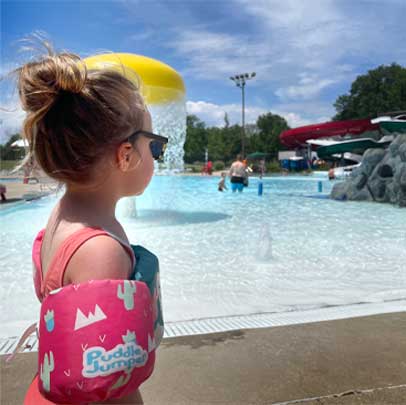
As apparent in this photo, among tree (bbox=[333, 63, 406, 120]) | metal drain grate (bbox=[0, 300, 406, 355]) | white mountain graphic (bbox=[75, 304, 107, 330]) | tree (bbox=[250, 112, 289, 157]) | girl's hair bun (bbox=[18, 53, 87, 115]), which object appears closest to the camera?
white mountain graphic (bbox=[75, 304, 107, 330])

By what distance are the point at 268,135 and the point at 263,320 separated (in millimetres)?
61790

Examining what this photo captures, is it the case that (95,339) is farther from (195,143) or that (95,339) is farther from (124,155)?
(195,143)

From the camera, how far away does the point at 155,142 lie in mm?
1107

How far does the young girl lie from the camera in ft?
3.02

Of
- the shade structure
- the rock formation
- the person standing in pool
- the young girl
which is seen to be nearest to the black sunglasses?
the young girl

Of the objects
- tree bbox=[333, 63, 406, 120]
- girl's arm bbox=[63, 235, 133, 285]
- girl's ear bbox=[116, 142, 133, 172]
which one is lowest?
girl's arm bbox=[63, 235, 133, 285]

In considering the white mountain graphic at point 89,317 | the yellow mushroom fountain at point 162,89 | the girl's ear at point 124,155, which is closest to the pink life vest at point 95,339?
the white mountain graphic at point 89,317

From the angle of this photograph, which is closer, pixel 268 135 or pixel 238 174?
pixel 238 174

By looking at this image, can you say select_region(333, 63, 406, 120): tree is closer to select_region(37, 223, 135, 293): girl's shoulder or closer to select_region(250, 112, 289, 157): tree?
select_region(250, 112, 289, 157): tree

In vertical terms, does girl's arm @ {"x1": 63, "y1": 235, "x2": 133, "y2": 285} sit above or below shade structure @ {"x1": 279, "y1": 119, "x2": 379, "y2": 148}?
below

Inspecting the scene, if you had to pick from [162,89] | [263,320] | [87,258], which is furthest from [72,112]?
[162,89]

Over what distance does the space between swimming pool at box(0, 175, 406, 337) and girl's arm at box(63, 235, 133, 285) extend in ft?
9.09

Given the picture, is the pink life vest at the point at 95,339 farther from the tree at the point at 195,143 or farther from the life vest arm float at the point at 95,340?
the tree at the point at 195,143

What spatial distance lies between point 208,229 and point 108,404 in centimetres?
769
